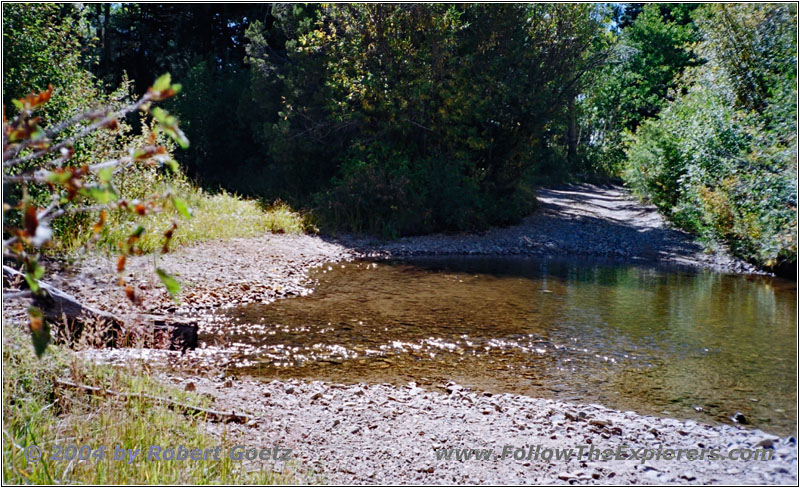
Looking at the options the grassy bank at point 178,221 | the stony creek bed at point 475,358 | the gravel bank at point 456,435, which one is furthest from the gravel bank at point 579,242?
the gravel bank at point 456,435

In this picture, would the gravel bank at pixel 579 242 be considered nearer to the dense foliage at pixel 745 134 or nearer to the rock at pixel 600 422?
the dense foliage at pixel 745 134

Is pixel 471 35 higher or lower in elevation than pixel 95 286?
higher

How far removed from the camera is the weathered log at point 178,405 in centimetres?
411

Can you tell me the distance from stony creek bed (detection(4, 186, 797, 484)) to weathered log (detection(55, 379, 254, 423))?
111mm

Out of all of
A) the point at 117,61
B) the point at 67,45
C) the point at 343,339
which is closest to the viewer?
the point at 343,339

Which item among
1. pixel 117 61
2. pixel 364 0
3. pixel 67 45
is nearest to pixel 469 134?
pixel 364 0

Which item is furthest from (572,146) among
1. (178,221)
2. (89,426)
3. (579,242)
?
(89,426)

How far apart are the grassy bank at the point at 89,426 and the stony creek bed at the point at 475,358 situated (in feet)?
0.99

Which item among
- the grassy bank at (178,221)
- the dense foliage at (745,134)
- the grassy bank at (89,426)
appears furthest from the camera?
the dense foliage at (745,134)

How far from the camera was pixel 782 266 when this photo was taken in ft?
39.1

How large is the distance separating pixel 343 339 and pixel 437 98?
9.56 metres

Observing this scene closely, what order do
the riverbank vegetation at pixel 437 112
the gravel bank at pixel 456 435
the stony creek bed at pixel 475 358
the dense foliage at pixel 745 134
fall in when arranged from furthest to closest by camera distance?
the riverbank vegetation at pixel 437 112, the dense foliage at pixel 745 134, the stony creek bed at pixel 475 358, the gravel bank at pixel 456 435

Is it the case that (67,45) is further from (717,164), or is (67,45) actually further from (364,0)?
(717,164)

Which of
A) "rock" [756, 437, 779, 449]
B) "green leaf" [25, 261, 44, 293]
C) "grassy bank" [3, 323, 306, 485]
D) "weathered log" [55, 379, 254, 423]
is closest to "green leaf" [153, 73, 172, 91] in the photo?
"green leaf" [25, 261, 44, 293]
